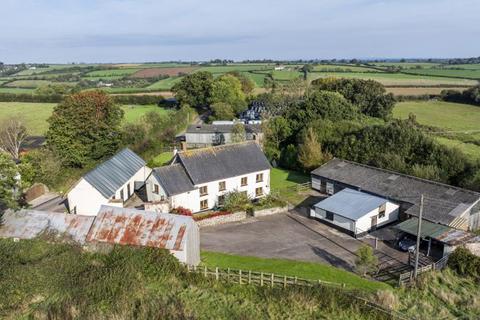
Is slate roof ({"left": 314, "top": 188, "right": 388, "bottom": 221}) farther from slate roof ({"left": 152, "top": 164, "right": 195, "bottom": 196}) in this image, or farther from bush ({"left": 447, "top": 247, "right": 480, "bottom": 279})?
slate roof ({"left": 152, "top": 164, "right": 195, "bottom": 196})

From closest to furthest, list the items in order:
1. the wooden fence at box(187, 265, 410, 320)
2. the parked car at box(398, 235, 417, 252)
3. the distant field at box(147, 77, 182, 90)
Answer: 1. the wooden fence at box(187, 265, 410, 320)
2. the parked car at box(398, 235, 417, 252)
3. the distant field at box(147, 77, 182, 90)

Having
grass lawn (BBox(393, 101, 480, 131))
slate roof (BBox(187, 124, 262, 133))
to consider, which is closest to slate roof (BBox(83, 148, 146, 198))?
slate roof (BBox(187, 124, 262, 133))

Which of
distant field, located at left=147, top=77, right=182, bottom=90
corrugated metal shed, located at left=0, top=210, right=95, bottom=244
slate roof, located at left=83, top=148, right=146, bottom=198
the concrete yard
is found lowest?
the concrete yard

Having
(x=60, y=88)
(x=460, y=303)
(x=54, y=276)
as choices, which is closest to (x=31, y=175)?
(x=54, y=276)

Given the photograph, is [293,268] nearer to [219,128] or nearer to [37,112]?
[219,128]

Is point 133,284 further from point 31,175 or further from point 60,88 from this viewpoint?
point 60,88

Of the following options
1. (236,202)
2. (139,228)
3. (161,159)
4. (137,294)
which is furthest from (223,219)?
(161,159)
